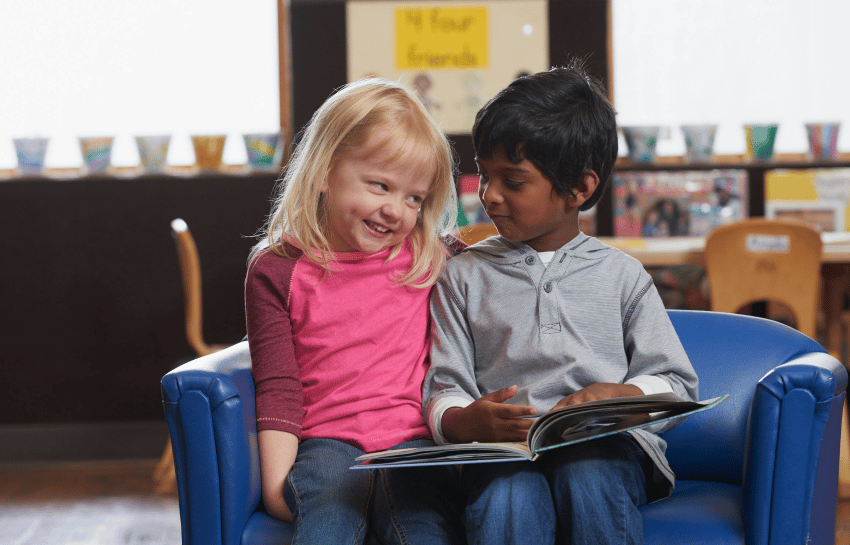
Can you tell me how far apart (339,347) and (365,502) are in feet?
0.82

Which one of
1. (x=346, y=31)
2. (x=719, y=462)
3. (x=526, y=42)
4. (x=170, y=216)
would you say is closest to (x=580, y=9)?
(x=526, y=42)

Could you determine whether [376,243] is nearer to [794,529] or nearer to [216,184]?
[794,529]

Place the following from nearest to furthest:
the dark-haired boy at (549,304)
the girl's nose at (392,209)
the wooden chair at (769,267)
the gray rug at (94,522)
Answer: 1. the dark-haired boy at (549,304)
2. the girl's nose at (392,209)
3. the gray rug at (94,522)
4. the wooden chair at (769,267)

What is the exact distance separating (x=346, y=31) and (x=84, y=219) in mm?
1222

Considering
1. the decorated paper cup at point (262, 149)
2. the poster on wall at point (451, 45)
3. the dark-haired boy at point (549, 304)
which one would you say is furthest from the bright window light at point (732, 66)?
the dark-haired boy at point (549, 304)

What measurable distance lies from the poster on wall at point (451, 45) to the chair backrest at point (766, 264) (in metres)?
1.11

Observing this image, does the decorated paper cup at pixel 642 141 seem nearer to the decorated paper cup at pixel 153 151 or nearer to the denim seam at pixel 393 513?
the decorated paper cup at pixel 153 151

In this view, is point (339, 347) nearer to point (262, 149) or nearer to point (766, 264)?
point (766, 264)

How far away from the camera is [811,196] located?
2.92 metres

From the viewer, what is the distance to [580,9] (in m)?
2.98

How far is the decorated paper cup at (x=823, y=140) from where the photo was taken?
9.72ft

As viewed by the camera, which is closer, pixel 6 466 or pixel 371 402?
pixel 371 402

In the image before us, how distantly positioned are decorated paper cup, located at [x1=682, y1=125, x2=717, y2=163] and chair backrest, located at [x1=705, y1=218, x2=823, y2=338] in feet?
2.62

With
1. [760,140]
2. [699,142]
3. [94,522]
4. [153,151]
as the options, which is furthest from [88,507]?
[760,140]
